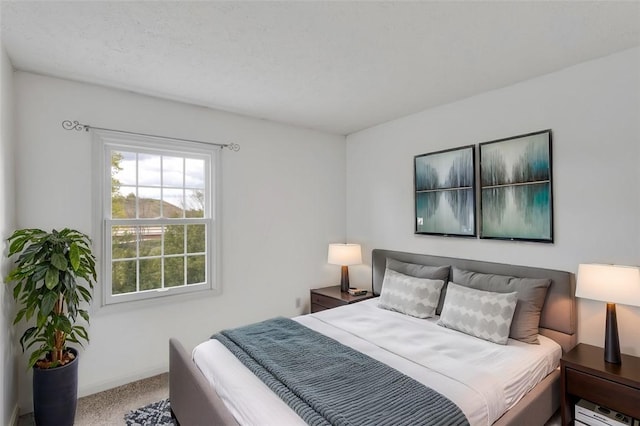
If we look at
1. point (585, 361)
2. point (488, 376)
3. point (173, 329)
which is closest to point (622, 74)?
point (585, 361)

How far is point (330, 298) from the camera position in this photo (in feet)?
12.0

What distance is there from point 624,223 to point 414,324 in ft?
5.31

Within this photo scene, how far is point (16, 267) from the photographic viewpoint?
2391 millimetres

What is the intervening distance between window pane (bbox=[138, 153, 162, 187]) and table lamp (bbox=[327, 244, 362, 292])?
6.60ft

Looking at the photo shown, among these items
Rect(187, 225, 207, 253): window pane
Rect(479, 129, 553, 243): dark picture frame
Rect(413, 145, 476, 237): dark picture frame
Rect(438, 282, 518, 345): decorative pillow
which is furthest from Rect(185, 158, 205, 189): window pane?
Rect(479, 129, 553, 243): dark picture frame

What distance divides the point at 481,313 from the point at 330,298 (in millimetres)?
1657

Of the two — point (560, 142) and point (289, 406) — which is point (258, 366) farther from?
point (560, 142)

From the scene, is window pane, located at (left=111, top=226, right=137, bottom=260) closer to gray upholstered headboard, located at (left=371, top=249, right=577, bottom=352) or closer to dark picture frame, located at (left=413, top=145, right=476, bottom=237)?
dark picture frame, located at (left=413, top=145, right=476, bottom=237)

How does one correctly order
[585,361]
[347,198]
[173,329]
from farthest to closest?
[347,198] < [173,329] < [585,361]

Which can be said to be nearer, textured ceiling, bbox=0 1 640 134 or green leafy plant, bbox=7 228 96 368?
textured ceiling, bbox=0 1 640 134

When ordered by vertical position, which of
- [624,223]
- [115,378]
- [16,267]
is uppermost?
[624,223]

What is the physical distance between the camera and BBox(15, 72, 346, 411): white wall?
2557 millimetres

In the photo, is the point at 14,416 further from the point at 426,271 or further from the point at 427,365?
the point at 426,271

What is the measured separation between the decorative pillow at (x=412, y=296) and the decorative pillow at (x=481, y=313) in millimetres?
Result: 228
